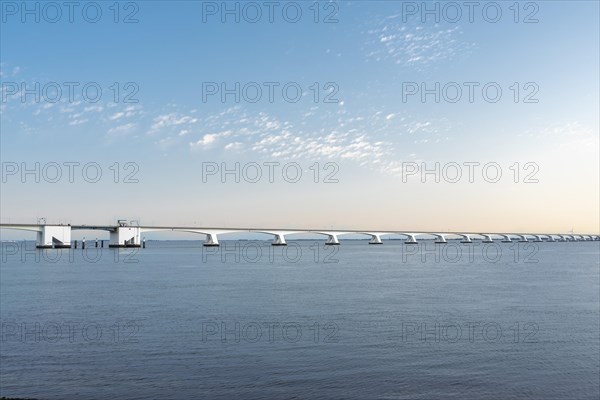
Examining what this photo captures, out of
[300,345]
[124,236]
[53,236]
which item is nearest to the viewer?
[300,345]

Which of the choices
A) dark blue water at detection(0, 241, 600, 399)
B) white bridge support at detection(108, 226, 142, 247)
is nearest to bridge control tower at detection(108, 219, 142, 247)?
white bridge support at detection(108, 226, 142, 247)

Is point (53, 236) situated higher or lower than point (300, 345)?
higher

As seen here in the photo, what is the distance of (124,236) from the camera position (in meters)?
155

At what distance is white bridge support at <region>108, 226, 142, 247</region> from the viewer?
6038 inches

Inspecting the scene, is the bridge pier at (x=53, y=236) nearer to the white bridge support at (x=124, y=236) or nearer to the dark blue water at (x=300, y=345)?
the white bridge support at (x=124, y=236)

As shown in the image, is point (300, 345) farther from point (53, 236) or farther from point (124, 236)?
point (124, 236)

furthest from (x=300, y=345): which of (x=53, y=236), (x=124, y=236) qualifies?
(x=124, y=236)

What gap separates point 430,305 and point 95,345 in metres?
24.6

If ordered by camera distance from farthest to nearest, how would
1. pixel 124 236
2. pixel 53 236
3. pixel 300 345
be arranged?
1. pixel 124 236
2. pixel 53 236
3. pixel 300 345

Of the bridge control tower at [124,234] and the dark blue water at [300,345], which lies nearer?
the dark blue water at [300,345]

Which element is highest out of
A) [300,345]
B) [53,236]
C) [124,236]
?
[53,236]

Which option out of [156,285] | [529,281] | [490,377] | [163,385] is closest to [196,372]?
[163,385]

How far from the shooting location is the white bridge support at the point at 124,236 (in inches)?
6038

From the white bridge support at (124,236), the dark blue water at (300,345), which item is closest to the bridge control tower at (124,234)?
the white bridge support at (124,236)
